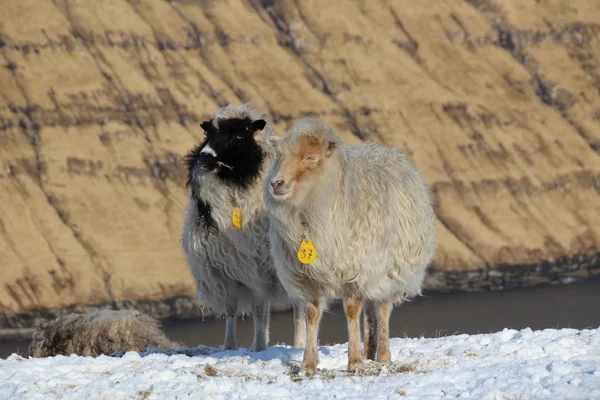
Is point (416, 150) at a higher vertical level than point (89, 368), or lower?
lower

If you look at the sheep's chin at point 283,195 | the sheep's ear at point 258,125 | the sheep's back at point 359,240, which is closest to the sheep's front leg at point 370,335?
the sheep's back at point 359,240

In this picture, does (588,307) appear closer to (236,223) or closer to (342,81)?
(342,81)

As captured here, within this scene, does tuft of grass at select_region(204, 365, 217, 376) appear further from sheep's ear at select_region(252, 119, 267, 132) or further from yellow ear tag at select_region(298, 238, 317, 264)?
sheep's ear at select_region(252, 119, 267, 132)

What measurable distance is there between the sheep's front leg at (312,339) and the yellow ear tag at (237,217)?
111 inches

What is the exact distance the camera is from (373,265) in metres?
11.3

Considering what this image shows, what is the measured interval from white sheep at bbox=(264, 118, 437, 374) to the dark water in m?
27.2

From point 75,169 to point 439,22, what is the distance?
102ft

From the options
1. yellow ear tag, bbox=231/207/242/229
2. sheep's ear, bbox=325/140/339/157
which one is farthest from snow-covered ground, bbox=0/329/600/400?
sheep's ear, bbox=325/140/339/157

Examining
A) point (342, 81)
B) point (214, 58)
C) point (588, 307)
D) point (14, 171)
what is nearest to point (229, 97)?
point (214, 58)

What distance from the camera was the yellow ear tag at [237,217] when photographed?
45.9 feet

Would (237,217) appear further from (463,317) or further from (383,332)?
(463,317)

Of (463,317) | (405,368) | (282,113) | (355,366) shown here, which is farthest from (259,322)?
(282,113)

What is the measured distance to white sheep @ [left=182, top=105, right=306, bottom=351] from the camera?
1406 cm

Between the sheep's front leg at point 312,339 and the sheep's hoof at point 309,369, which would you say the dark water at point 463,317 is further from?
the sheep's hoof at point 309,369
